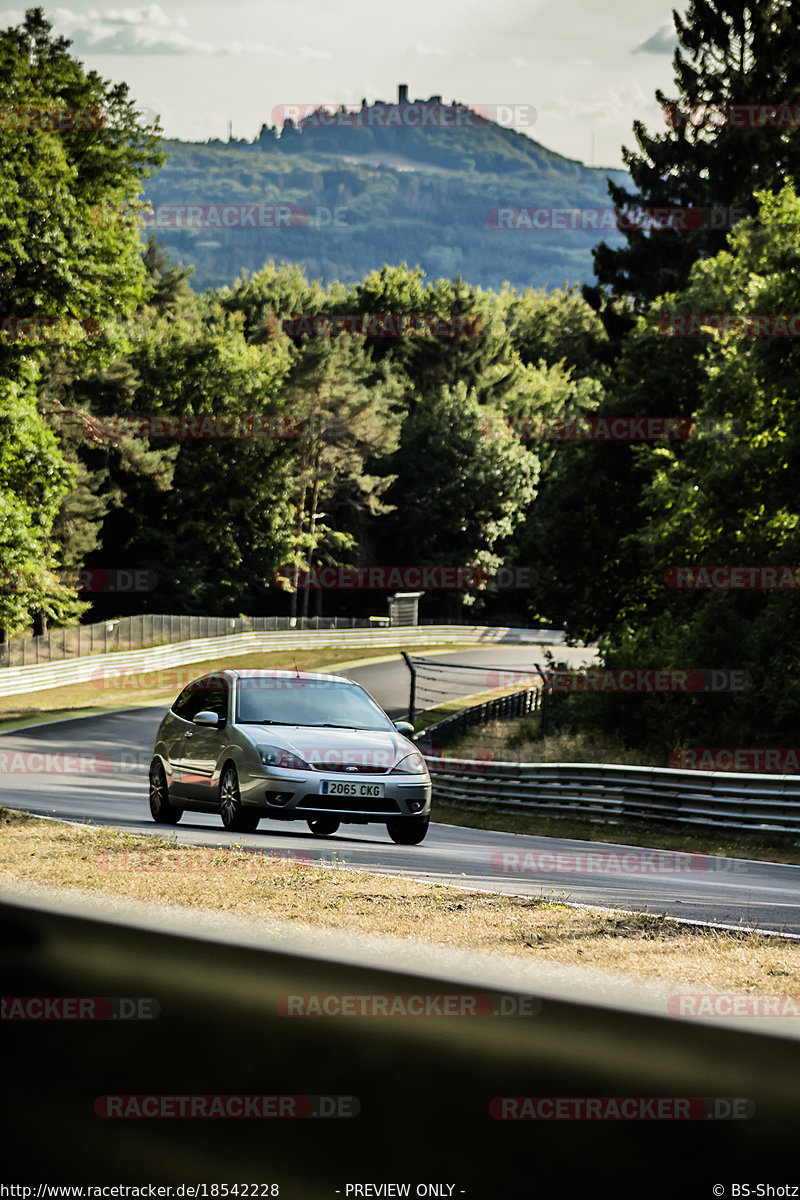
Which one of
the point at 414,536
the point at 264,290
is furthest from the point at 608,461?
→ the point at 264,290

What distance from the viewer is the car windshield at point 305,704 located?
1330 cm

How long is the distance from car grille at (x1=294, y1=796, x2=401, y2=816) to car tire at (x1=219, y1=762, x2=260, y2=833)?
2.05 ft

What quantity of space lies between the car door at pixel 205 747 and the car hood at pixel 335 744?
448 mm

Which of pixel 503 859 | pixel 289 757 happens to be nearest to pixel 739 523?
pixel 503 859

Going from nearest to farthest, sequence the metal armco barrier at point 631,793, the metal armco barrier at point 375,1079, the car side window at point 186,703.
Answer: the metal armco barrier at point 375,1079
the car side window at point 186,703
the metal armco barrier at point 631,793

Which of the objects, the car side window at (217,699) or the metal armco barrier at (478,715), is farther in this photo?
the metal armco barrier at (478,715)

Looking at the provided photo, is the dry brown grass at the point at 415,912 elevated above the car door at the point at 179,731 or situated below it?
above

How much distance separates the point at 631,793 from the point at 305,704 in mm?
8525

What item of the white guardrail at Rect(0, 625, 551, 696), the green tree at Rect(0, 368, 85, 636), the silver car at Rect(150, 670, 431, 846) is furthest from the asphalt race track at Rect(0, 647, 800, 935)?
the white guardrail at Rect(0, 625, 551, 696)

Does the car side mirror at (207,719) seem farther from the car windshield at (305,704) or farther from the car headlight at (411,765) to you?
the car headlight at (411,765)

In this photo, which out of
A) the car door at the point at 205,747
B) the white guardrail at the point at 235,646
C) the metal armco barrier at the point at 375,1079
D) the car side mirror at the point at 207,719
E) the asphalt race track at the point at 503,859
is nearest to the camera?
the metal armco barrier at the point at 375,1079

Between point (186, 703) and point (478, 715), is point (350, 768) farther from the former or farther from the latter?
point (478, 715)

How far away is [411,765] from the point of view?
1299 cm

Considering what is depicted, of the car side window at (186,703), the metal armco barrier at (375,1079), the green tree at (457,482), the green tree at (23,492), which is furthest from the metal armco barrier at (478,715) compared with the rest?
the green tree at (457,482)
